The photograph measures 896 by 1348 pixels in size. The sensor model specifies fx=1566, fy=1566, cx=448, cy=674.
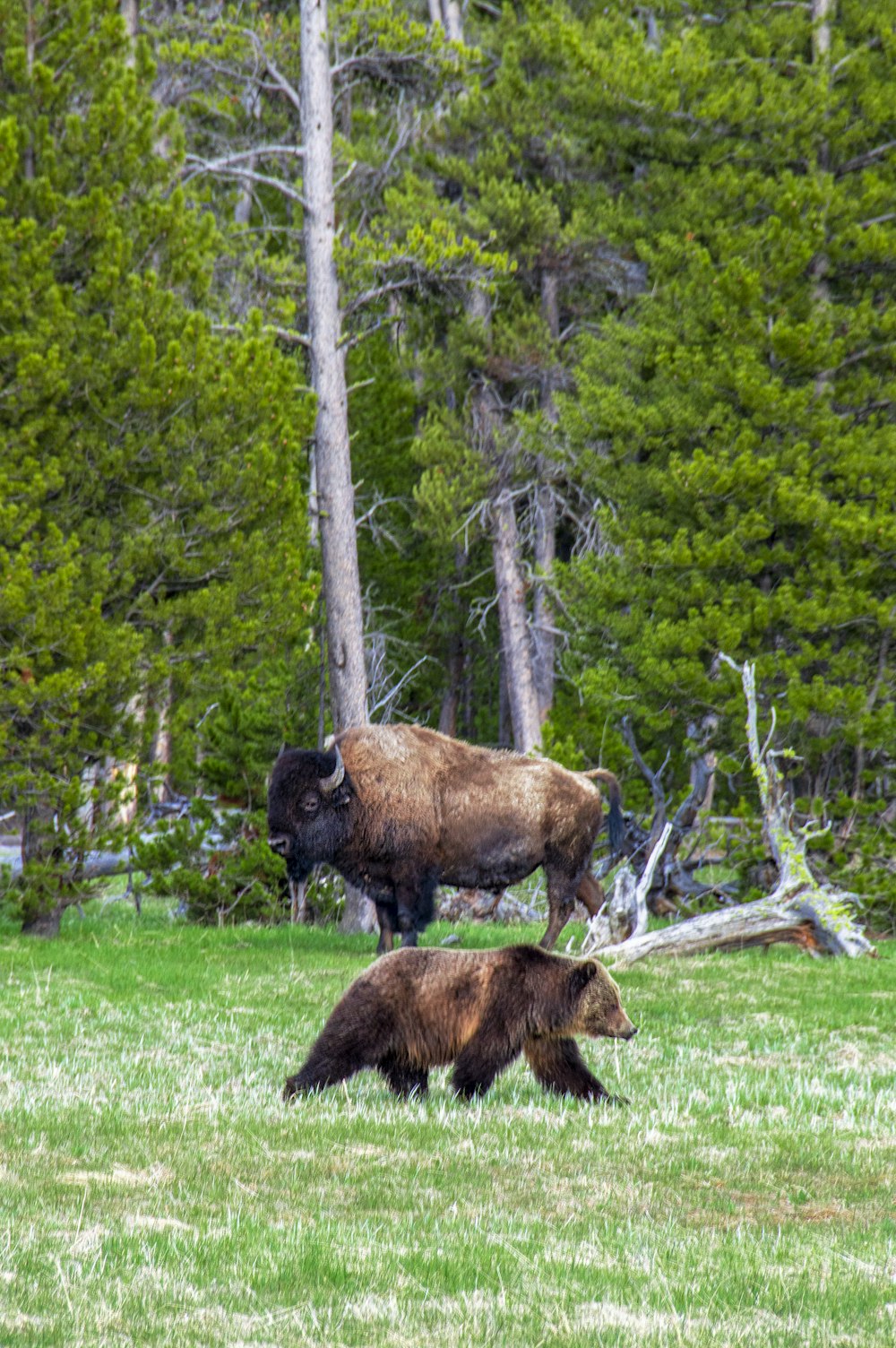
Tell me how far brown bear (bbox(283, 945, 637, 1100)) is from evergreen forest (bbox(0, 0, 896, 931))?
7825 millimetres

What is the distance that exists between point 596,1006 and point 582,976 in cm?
17

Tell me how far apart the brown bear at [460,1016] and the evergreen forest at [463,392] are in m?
7.83

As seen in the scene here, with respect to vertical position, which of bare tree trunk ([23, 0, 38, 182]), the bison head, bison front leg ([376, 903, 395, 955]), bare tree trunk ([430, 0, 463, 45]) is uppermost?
bare tree trunk ([430, 0, 463, 45])

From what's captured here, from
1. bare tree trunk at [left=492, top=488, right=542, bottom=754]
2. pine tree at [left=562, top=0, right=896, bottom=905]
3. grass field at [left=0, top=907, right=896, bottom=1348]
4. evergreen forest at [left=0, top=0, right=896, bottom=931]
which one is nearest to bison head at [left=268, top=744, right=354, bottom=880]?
evergreen forest at [left=0, top=0, right=896, bottom=931]

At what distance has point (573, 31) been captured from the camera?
75.5 ft

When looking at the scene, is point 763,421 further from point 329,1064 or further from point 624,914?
point 329,1064

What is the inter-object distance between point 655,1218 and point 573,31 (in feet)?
67.3

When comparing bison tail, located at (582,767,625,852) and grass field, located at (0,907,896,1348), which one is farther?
bison tail, located at (582,767,625,852)

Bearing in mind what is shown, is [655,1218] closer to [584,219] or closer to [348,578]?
[348,578]

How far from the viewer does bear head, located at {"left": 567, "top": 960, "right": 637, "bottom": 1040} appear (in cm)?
811

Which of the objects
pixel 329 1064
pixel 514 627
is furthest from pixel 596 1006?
pixel 514 627

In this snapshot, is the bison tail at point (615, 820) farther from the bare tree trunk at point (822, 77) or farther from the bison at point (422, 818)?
the bare tree trunk at point (822, 77)

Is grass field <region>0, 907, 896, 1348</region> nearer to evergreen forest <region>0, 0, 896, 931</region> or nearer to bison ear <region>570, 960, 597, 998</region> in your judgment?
bison ear <region>570, 960, 597, 998</region>

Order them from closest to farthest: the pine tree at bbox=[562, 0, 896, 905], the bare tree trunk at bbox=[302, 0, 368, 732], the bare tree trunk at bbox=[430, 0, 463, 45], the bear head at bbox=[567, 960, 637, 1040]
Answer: the bear head at bbox=[567, 960, 637, 1040], the bare tree trunk at bbox=[302, 0, 368, 732], the pine tree at bbox=[562, 0, 896, 905], the bare tree trunk at bbox=[430, 0, 463, 45]
